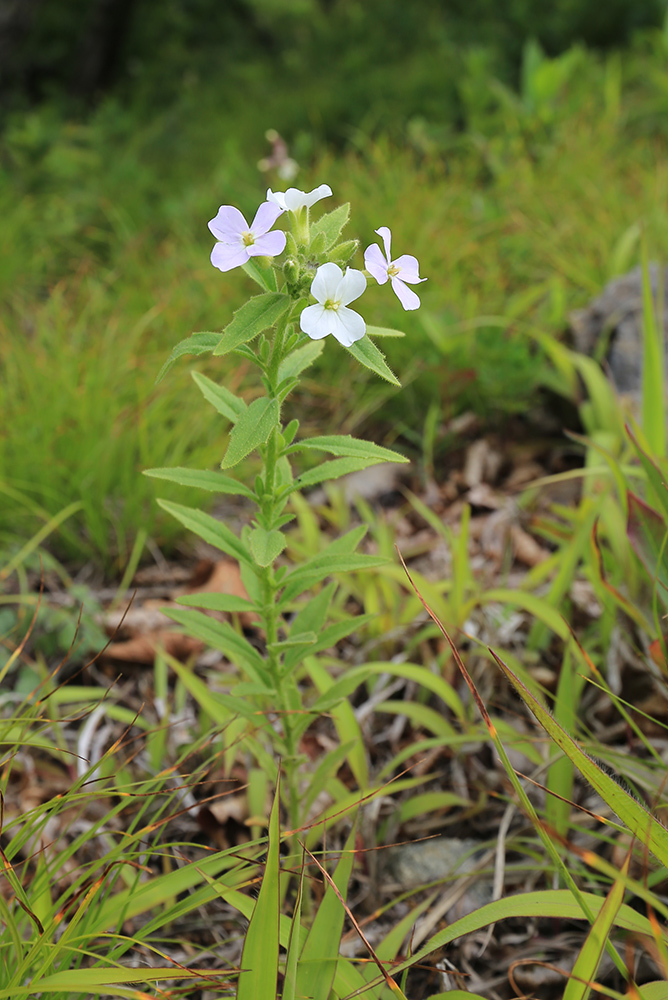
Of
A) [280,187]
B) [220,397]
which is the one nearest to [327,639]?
[220,397]

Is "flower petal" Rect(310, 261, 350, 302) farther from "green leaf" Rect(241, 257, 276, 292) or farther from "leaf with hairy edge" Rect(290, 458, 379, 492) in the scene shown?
"leaf with hairy edge" Rect(290, 458, 379, 492)

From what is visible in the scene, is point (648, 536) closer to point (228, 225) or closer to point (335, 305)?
point (335, 305)

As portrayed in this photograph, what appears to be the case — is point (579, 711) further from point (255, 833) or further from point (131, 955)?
point (131, 955)

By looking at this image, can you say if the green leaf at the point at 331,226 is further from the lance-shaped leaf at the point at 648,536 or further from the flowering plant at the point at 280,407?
the lance-shaped leaf at the point at 648,536

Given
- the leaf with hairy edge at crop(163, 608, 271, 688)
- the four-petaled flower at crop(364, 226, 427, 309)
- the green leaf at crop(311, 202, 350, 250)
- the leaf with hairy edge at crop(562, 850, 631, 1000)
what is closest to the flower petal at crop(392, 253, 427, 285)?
the four-petaled flower at crop(364, 226, 427, 309)

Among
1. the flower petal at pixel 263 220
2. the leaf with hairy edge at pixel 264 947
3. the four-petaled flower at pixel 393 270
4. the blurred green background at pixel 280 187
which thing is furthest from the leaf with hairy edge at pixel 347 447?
the blurred green background at pixel 280 187

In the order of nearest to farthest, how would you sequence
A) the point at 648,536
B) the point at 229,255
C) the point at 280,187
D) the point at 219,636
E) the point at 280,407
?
the point at 229,255 < the point at 280,407 < the point at 219,636 < the point at 648,536 < the point at 280,187
